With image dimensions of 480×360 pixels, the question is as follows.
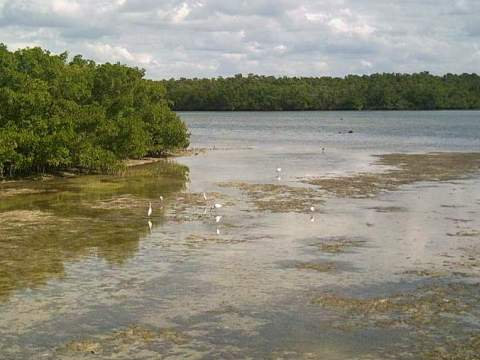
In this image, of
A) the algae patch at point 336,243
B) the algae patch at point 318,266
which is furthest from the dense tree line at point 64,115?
the algae patch at point 318,266

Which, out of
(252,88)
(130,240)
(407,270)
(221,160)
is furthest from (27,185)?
(252,88)

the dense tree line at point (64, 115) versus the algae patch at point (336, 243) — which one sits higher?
the dense tree line at point (64, 115)

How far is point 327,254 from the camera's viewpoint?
61.5 feet

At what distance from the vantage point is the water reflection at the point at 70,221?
1760cm

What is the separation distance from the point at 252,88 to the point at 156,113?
5325 inches

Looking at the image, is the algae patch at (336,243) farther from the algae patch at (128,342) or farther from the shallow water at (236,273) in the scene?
the algae patch at (128,342)

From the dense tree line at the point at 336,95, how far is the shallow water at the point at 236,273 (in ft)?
484

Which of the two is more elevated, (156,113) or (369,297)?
(156,113)

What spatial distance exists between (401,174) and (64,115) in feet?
60.7

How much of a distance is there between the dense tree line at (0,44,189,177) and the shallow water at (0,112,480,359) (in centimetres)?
253

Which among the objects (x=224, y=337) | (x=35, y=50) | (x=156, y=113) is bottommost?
(x=224, y=337)

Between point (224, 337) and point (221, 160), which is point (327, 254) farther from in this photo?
point (221, 160)

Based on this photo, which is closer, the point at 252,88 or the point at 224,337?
the point at 224,337

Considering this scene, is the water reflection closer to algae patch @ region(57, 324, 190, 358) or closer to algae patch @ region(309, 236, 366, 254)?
algae patch @ region(57, 324, 190, 358)
